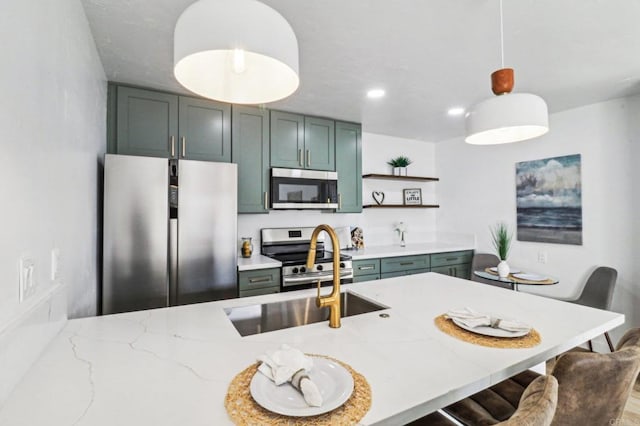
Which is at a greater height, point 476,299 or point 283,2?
point 283,2

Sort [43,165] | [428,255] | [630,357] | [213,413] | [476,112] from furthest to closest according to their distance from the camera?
[428,255], [476,112], [43,165], [630,357], [213,413]

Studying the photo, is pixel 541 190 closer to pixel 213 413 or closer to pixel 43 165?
pixel 213 413

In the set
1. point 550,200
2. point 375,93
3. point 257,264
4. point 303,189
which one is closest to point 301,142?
point 303,189

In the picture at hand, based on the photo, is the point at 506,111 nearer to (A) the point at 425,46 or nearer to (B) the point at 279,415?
(A) the point at 425,46

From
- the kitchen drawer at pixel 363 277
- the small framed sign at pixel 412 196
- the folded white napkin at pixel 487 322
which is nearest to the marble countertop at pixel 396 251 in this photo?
the kitchen drawer at pixel 363 277

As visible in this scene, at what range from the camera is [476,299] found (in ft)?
4.95

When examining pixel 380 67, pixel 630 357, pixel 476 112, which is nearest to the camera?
pixel 630 357

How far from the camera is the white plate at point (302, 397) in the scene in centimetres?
66

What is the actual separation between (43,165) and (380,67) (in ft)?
6.43

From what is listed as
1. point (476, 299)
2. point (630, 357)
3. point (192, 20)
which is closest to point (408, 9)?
point (192, 20)

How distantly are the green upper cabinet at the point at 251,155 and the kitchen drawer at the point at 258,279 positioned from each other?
62 cm

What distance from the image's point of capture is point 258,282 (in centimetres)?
254

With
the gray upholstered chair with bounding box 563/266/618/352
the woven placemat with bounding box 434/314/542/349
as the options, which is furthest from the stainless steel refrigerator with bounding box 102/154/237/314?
the gray upholstered chair with bounding box 563/266/618/352

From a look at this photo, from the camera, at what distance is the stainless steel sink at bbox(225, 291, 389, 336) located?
142cm
